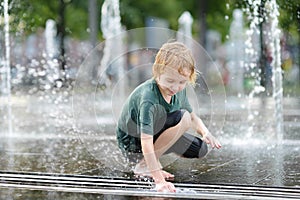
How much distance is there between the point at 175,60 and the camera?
4691 mm

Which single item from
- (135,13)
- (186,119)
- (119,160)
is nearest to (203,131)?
(186,119)

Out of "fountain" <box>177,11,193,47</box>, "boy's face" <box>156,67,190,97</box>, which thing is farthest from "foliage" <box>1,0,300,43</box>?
"boy's face" <box>156,67,190,97</box>

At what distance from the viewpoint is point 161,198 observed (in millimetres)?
4449

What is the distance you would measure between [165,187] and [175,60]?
81cm

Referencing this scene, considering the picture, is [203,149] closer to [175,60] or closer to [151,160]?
[151,160]

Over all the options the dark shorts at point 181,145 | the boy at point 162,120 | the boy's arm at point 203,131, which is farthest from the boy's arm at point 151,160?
the boy's arm at point 203,131

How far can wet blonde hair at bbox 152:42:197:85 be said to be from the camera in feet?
15.4

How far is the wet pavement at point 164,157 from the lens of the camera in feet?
16.4

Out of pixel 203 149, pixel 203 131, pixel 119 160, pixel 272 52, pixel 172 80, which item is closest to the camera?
pixel 172 80

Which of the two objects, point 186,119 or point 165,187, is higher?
point 186,119

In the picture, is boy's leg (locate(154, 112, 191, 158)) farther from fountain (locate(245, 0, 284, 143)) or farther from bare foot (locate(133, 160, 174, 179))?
fountain (locate(245, 0, 284, 143))

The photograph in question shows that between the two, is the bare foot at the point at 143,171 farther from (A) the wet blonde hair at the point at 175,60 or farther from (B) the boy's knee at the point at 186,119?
(A) the wet blonde hair at the point at 175,60

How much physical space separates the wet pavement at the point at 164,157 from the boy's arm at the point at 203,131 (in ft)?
0.87

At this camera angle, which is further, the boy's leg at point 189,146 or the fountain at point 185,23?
the fountain at point 185,23
